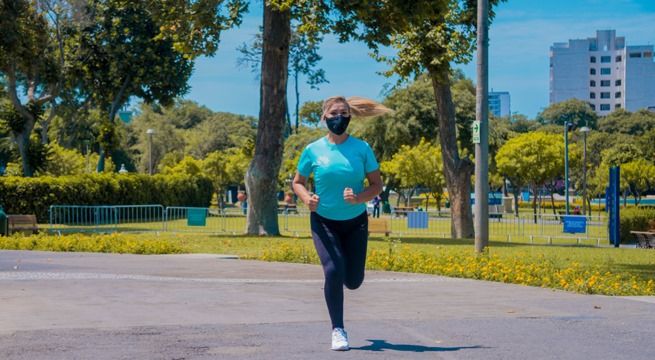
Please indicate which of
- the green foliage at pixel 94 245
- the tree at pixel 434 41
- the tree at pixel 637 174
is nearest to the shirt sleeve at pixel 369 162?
the green foliage at pixel 94 245

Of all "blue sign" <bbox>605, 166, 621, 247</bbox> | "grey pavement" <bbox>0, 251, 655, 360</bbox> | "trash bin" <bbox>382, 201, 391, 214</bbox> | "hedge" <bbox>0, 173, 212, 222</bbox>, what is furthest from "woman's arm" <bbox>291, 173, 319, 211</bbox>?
"trash bin" <bbox>382, 201, 391, 214</bbox>

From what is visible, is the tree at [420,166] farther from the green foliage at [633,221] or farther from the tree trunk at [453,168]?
the tree trunk at [453,168]

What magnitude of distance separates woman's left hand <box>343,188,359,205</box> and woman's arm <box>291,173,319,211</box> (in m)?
0.23

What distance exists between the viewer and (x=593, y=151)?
357 ft

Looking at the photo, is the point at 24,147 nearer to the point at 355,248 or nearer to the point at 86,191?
the point at 86,191

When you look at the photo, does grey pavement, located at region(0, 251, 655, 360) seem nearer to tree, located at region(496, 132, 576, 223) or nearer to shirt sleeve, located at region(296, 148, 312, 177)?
shirt sleeve, located at region(296, 148, 312, 177)

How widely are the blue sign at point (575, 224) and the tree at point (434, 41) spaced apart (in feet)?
10.1

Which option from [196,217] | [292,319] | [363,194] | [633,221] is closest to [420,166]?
[633,221]

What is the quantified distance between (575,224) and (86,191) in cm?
2006

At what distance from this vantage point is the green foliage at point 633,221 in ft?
109

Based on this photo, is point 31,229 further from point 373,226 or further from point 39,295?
point 39,295

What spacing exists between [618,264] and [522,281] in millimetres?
5799

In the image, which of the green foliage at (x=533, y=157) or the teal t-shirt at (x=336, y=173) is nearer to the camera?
the teal t-shirt at (x=336, y=173)

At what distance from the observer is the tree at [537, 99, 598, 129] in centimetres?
15112
